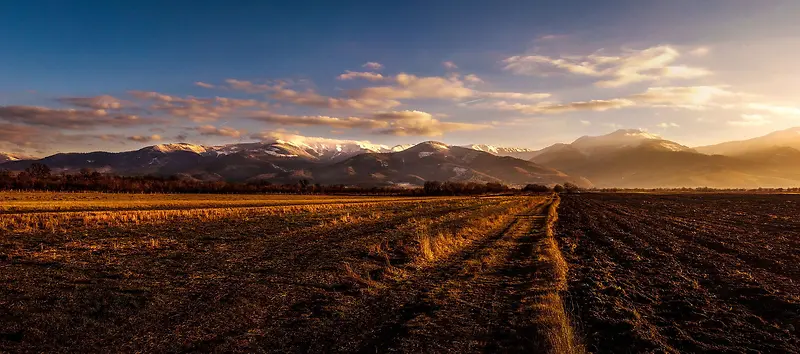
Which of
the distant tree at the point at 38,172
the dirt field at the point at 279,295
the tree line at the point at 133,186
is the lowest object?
the dirt field at the point at 279,295

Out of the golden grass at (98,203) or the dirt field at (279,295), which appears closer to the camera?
the dirt field at (279,295)

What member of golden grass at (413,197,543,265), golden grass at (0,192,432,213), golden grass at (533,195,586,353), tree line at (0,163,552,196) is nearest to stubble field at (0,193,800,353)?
golden grass at (533,195,586,353)

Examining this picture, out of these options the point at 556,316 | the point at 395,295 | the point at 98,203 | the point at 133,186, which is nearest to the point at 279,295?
the point at 395,295

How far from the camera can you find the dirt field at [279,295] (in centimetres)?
828


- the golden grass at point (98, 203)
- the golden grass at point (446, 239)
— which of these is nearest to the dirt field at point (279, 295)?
the golden grass at point (446, 239)

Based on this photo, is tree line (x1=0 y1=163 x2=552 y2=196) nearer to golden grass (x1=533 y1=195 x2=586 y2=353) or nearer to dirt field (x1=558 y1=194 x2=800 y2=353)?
golden grass (x1=533 y1=195 x2=586 y2=353)

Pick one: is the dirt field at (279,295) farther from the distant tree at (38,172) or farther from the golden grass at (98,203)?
the distant tree at (38,172)

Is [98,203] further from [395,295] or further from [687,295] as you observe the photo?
[687,295]

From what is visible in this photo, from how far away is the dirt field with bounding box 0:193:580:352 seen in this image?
828 centimetres

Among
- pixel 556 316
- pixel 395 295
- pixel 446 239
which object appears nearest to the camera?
pixel 556 316

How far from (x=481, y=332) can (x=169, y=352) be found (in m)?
6.45

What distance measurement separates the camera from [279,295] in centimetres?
1141

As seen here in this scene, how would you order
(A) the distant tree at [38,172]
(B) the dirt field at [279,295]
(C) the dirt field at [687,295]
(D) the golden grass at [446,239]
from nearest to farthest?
1. (C) the dirt field at [687,295]
2. (B) the dirt field at [279,295]
3. (D) the golden grass at [446,239]
4. (A) the distant tree at [38,172]

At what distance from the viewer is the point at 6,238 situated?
69.5 feet
